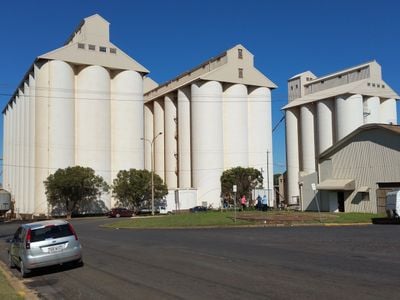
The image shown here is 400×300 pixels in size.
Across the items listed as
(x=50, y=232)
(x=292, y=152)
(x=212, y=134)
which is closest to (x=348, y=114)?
(x=292, y=152)

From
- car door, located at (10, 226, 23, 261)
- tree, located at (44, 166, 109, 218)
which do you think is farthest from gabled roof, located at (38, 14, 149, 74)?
car door, located at (10, 226, 23, 261)

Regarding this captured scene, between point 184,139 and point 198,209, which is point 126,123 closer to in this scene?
point 184,139

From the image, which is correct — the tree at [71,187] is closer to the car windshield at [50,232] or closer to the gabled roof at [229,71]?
the gabled roof at [229,71]

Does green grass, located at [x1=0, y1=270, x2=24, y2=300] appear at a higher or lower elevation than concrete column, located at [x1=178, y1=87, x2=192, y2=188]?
lower

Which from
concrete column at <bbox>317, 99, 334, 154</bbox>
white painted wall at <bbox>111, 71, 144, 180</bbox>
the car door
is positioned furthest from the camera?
concrete column at <bbox>317, 99, 334, 154</bbox>

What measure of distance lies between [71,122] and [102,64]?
35.3ft

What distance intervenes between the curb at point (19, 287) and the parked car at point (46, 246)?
16.4 inches

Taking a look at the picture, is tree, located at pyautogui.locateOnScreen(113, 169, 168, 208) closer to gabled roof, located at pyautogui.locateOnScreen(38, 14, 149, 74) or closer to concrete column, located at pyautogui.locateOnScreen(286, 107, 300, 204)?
gabled roof, located at pyautogui.locateOnScreen(38, 14, 149, 74)

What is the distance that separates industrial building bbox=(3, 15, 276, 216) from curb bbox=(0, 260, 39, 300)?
61181 millimetres

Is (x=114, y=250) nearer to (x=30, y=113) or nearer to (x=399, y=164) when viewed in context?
(x=399, y=164)

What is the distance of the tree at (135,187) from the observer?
75.5 metres

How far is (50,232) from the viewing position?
50.1ft

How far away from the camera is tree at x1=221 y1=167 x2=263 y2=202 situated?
79838 millimetres

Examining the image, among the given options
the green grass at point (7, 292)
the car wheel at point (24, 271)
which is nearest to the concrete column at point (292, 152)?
the car wheel at point (24, 271)
